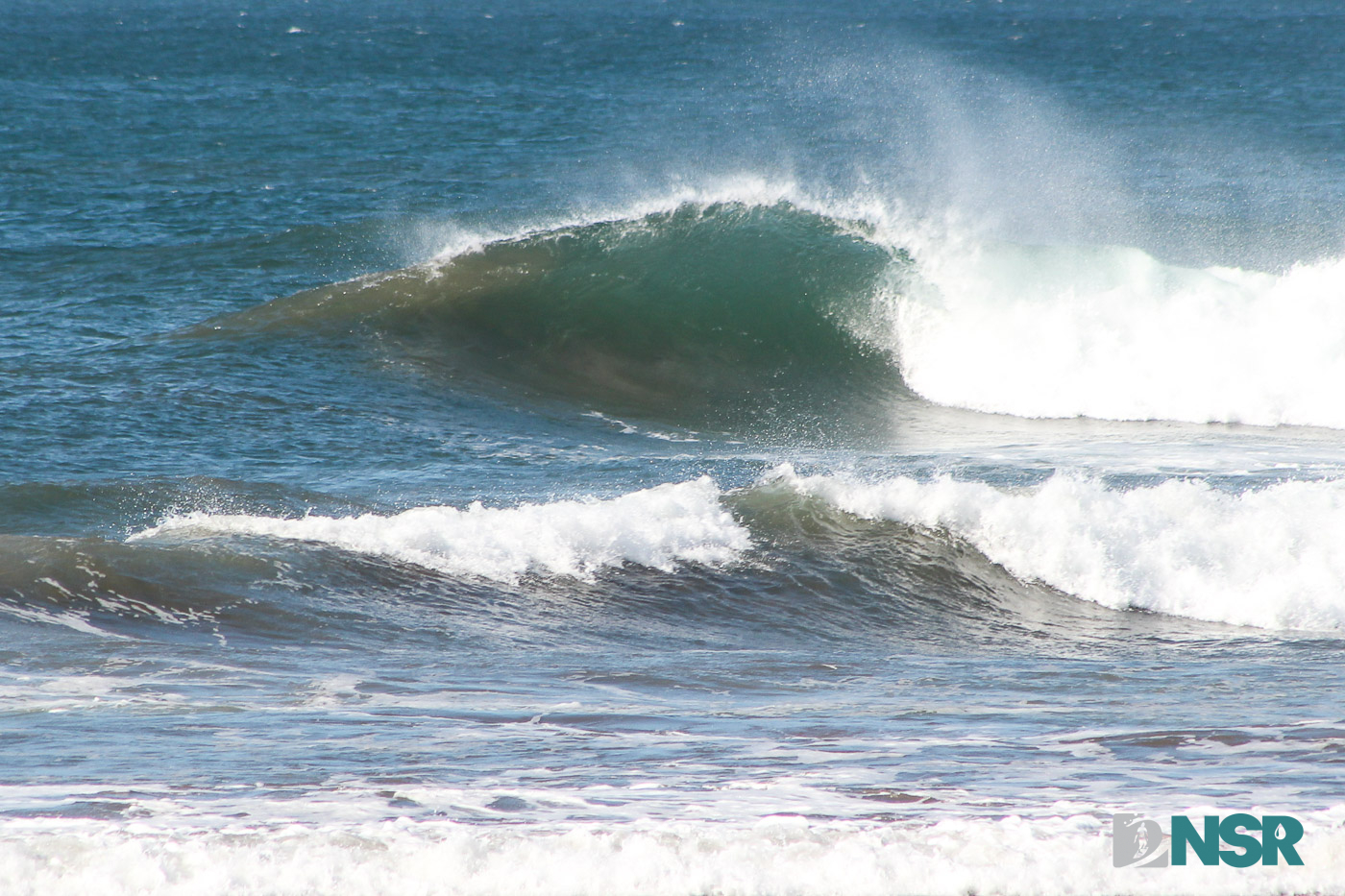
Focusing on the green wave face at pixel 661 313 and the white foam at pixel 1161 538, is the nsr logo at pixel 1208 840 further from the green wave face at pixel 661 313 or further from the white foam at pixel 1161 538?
the green wave face at pixel 661 313

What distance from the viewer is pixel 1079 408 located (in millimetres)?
12727

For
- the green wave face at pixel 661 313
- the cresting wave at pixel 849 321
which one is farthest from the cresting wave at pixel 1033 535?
the cresting wave at pixel 849 321

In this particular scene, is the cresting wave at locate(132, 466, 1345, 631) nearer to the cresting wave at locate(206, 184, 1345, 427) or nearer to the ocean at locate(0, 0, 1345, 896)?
the ocean at locate(0, 0, 1345, 896)

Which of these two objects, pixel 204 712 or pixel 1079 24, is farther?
pixel 1079 24

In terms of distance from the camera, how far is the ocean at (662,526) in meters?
3.76

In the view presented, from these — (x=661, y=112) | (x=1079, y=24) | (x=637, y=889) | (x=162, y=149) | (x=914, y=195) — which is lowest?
(x=637, y=889)

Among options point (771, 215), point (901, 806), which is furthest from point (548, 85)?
point (901, 806)

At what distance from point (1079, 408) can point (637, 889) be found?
1035 cm

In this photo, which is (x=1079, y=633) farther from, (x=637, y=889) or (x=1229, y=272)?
(x=1229, y=272)

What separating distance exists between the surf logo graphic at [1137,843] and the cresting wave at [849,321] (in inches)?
333

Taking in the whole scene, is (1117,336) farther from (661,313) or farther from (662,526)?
(662,526)

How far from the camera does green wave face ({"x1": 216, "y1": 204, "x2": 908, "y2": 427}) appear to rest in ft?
41.9

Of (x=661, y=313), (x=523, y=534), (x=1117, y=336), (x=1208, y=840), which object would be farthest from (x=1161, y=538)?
(x=661, y=313)

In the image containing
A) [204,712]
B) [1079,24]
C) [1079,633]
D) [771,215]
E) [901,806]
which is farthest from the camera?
[1079,24]
